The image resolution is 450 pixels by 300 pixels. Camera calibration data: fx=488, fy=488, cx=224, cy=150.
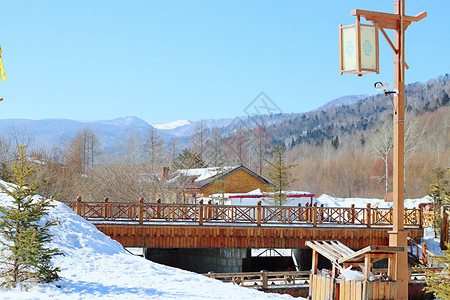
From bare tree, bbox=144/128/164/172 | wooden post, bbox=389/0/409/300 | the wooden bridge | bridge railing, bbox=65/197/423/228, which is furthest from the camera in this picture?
bare tree, bbox=144/128/164/172

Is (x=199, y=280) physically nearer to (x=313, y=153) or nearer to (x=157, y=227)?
(x=157, y=227)

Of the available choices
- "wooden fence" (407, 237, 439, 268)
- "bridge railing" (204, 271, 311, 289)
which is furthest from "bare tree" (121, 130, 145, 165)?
"bridge railing" (204, 271, 311, 289)

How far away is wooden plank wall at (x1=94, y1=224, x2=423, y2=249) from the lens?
59.0ft

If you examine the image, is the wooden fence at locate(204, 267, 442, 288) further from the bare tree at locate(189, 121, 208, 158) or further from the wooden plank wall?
the bare tree at locate(189, 121, 208, 158)

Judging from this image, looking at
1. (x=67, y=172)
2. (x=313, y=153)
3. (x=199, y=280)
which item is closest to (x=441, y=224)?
(x=199, y=280)

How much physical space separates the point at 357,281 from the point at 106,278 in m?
5.16

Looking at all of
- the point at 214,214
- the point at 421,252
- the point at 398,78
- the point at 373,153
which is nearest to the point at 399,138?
the point at 398,78

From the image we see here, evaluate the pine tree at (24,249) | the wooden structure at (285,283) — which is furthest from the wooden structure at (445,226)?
the pine tree at (24,249)

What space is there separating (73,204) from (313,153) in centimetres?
7940

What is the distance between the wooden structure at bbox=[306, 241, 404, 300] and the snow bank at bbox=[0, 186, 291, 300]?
1.30 m

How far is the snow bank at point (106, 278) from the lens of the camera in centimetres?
909

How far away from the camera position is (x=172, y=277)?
36.0 ft

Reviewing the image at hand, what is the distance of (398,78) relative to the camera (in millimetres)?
9633

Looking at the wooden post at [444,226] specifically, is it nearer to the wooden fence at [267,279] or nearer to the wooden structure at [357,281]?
the wooden fence at [267,279]
